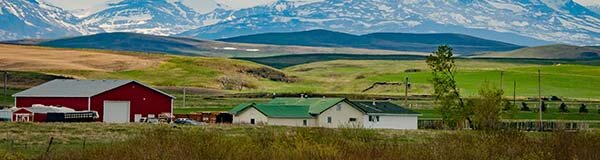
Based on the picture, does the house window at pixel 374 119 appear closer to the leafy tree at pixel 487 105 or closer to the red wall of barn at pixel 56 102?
the leafy tree at pixel 487 105

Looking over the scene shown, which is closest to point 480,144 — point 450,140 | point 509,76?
point 450,140

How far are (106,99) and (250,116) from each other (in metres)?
10.4

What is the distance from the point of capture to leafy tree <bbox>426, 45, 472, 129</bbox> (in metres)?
77.1

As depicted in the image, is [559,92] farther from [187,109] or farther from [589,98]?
[187,109]

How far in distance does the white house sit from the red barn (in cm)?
588

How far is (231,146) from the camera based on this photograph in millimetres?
34000

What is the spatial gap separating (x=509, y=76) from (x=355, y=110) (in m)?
99.2

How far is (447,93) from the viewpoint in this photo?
8131 centimetres

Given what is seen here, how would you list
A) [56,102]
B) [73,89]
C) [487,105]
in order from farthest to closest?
[73,89] → [56,102] → [487,105]

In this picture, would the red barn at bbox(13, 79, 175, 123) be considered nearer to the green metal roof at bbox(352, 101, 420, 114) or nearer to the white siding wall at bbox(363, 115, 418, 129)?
the green metal roof at bbox(352, 101, 420, 114)

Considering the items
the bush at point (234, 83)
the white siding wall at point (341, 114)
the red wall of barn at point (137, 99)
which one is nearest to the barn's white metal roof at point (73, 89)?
the red wall of barn at point (137, 99)

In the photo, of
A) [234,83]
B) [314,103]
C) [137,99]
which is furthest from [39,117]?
[234,83]

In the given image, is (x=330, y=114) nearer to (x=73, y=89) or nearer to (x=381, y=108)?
(x=381, y=108)

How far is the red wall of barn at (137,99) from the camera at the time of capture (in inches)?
3234
